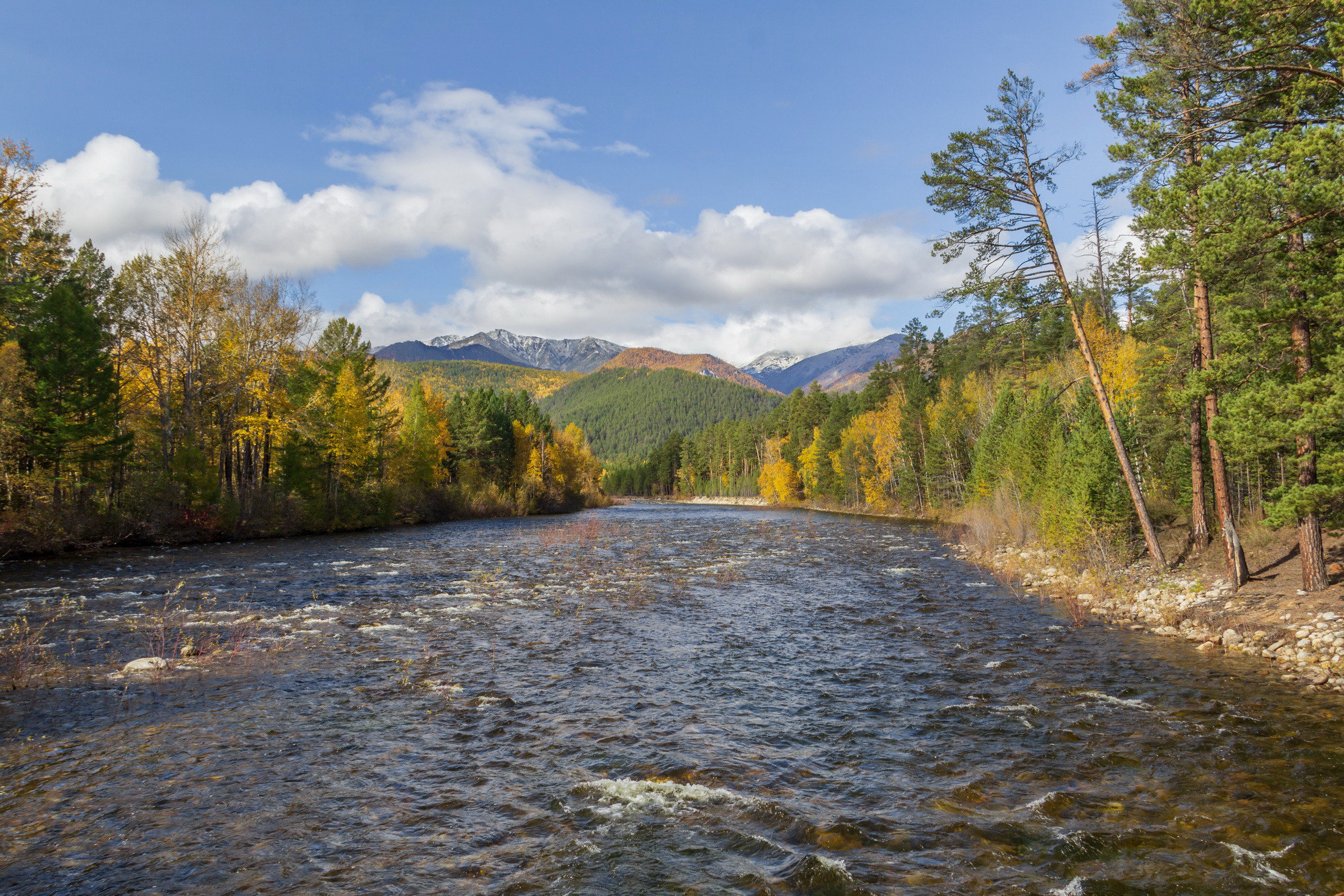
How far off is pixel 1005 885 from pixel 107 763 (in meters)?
10.2

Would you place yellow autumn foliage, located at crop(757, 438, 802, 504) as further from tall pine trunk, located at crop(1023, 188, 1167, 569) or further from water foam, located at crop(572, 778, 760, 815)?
water foam, located at crop(572, 778, 760, 815)

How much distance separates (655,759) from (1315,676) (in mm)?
11351

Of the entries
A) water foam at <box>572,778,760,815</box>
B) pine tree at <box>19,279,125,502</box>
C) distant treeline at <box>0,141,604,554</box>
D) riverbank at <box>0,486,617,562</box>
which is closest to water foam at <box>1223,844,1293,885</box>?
water foam at <box>572,778,760,815</box>

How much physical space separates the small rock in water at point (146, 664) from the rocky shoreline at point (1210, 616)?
1951cm

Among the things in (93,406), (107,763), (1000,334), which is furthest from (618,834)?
(93,406)

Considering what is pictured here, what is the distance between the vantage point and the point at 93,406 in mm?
30641

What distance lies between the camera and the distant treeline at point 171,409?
27.1m

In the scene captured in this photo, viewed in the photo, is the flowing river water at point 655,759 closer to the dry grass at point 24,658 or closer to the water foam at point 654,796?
the water foam at point 654,796

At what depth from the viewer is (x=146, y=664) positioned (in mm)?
12023

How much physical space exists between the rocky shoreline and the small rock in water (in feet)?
64.0

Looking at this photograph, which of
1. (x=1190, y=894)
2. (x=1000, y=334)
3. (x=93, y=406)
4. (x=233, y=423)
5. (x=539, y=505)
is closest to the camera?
(x=1190, y=894)

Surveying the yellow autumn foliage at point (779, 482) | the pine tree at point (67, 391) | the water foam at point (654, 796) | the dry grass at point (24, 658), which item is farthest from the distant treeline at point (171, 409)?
the yellow autumn foliage at point (779, 482)

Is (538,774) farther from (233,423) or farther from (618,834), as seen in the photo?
(233,423)

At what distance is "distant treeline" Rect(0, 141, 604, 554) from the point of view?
1069 inches
